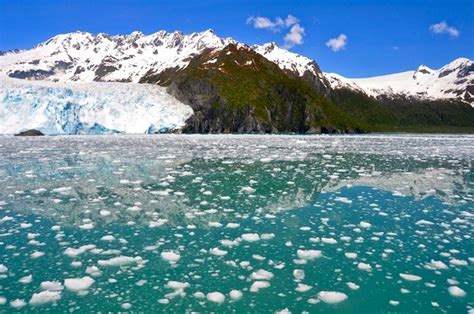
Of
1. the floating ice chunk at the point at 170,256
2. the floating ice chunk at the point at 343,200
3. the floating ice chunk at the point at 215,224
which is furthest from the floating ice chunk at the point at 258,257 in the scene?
the floating ice chunk at the point at 343,200

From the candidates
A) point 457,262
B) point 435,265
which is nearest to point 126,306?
point 435,265

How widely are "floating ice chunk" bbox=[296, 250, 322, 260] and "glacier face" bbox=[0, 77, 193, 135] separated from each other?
233ft

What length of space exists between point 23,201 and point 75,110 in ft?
223

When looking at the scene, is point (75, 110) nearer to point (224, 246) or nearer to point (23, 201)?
point (23, 201)

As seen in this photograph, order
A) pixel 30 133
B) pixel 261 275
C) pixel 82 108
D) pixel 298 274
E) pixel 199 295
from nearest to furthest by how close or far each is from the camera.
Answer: pixel 199 295 → pixel 261 275 → pixel 298 274 → pixel 30 133 → pixel 82 108

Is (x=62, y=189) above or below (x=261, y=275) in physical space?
above

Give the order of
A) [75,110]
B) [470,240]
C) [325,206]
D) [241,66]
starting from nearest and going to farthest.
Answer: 1. [470,240]
2. [325,206]
3. [75,110]
4. [241,66]

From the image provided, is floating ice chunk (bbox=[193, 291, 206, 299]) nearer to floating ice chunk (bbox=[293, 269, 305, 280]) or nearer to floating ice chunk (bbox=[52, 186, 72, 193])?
floating ice chunk (bbox=[293, 269, 305, 280])

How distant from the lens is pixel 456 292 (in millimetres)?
6984

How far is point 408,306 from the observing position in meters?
6.49

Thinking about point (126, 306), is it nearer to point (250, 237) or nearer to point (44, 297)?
point (44, 297)

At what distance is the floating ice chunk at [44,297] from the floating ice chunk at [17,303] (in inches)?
4.5

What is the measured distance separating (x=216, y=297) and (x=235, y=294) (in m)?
0.34

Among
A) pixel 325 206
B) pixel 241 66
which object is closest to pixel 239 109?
pixel 241 66
